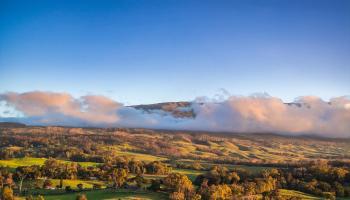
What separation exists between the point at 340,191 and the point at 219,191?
52351 mm

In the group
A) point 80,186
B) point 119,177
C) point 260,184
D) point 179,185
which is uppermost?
point 179,185

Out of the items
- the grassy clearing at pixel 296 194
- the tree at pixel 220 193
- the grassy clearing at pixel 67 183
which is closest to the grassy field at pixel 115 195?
the tree at pixel 220 193

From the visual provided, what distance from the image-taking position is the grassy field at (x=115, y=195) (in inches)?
5364

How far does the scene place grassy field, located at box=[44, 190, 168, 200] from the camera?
5364 inches

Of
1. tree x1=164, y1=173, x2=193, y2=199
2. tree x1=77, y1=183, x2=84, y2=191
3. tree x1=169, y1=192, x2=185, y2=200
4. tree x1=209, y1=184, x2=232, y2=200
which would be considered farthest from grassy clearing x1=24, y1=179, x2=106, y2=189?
tree x1=209, y1=184, x2=232, y2=200

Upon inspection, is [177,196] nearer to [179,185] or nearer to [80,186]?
[179,185]

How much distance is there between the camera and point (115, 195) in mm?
140500

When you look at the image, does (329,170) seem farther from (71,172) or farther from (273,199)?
(71,172)

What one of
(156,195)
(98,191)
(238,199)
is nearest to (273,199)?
(238,199)

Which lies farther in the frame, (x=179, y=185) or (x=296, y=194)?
(x=296, y=194)

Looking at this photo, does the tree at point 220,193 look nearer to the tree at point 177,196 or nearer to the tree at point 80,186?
the tree at point 177,196

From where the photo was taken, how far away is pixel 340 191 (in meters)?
160

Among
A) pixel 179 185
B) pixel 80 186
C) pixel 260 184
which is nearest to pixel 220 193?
pixel 179 185

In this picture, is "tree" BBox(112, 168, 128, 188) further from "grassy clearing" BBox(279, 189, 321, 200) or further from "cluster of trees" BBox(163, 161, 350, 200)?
"grassy clearing" BBox(279, 189, 321, 200)
